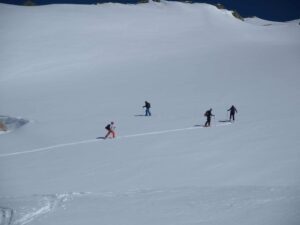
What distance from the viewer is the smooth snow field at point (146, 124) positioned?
11.0 meters

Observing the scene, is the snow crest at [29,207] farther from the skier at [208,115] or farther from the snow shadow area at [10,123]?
the snow shadow area at [10,123]

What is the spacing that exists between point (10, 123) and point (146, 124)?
922 cm

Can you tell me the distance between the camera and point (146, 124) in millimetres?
21516

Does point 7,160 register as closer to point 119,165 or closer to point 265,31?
point 119,165

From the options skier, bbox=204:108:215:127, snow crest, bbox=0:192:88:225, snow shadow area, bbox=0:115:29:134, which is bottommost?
snow crest, bbox=0:192:88:225

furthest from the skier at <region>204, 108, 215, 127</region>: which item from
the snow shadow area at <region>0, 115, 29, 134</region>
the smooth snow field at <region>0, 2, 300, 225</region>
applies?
the snow shadow area at <region>0, 115, 29, 134</region>

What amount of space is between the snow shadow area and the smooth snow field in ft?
0.38

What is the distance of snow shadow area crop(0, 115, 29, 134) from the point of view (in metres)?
23.9

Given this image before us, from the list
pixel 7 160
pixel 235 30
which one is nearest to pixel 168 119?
pixel 7 160

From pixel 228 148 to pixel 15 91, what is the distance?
24187 mm

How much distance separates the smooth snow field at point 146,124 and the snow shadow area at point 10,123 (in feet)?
0.38

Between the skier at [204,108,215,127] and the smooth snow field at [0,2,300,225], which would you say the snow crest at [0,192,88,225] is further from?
the skier at [204,108,215,127]

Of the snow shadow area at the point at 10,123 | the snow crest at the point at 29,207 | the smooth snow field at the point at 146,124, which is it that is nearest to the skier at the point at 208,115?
the smooth snow field at the point at 146,124

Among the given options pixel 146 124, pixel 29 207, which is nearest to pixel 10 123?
pixel 146 124
